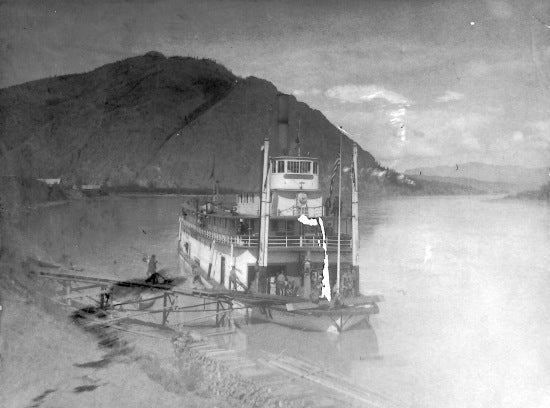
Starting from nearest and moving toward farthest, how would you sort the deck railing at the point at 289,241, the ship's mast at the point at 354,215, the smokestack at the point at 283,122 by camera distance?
the ship's mast at the point at 354,215 < the deck railing at the point at 289,241 < the smokestack at the point at 283,122

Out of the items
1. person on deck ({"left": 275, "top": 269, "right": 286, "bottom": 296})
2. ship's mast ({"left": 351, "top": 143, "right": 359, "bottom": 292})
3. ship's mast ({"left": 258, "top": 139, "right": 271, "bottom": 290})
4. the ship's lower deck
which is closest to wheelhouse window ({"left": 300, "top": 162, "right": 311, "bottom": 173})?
ship's mast ({"left": 258, "top": 139, "right": 271, "bottom": 290})

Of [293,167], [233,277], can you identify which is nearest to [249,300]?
[233,277]

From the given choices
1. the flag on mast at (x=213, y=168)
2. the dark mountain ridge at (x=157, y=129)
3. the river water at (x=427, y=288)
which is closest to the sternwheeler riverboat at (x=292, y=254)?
the river water at (x=427, y=288)

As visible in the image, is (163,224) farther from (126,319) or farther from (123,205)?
(126,319)

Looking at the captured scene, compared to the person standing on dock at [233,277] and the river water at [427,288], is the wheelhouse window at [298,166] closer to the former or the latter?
the person standing on dock at [233,277]

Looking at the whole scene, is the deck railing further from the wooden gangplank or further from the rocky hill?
the rocky hill

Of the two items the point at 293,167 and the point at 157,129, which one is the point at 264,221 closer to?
the point at 293,167
